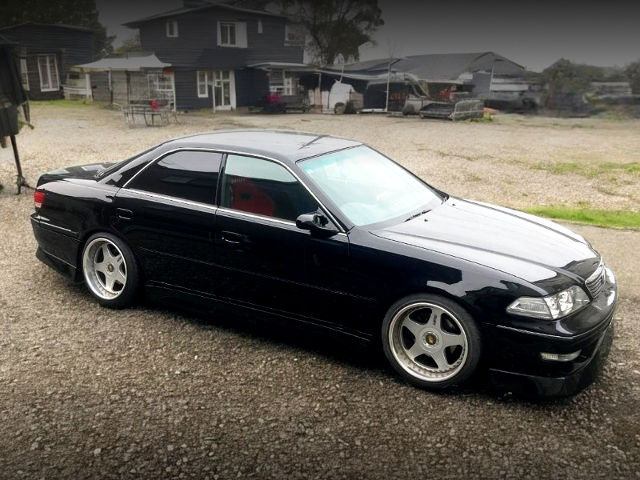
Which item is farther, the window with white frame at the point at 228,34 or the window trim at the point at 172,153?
the window with white frame at the point at 228,34

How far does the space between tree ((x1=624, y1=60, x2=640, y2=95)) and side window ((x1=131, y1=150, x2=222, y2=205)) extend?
3741cm

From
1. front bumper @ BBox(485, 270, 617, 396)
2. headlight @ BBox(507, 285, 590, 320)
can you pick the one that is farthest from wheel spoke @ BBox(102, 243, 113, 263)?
headlight @ BBox(507, 285, 590, 320)

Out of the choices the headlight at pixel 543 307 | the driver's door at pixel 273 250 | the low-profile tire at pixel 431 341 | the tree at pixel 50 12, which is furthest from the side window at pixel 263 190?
the tree at pixel 50 12

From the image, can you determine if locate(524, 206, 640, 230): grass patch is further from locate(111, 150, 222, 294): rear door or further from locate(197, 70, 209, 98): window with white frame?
locate(197, 70, 209, 98): window with white frame

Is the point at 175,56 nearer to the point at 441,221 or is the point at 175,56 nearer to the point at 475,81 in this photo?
the point at 475,81

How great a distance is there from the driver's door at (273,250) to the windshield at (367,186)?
0.72 ft

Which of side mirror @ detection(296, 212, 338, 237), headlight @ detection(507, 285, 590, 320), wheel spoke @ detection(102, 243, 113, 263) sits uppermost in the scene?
side mirror @ detection(296, 212, 338, 237)

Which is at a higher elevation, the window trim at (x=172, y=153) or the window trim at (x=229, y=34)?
the window trim at (x=229, y=34)

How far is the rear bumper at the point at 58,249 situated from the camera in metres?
5.12

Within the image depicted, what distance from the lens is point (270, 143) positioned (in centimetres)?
468

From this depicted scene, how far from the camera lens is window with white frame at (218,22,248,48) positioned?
3366 cm

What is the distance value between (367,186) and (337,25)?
49.1m

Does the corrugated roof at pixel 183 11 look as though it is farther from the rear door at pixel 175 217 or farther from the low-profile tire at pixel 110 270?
the rear door at pixel 175 217

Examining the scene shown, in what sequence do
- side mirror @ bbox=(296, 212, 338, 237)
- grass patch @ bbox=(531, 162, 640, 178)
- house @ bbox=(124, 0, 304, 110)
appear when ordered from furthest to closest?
house @ bbox=(124, 0, 304, 110) < grass patch @ bbox=(531, 162, 640, 178) < side mirror @ bbox=(296, 212, 338, 237)
